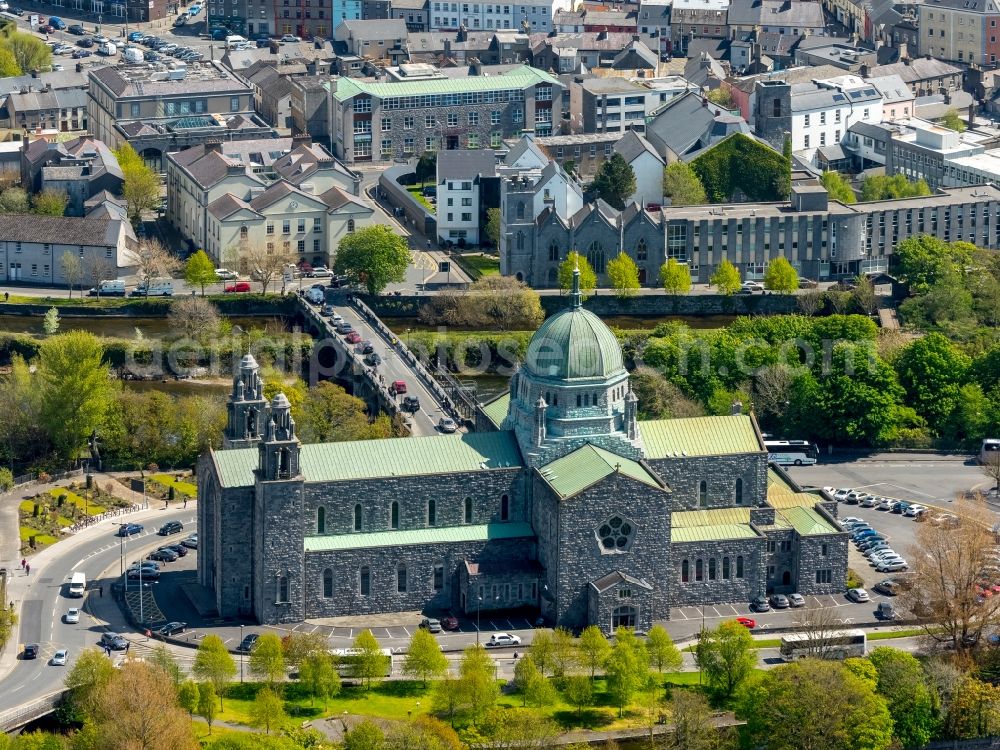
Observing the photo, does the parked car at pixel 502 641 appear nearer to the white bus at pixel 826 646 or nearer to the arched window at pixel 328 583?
the arched window at pixel 328 583

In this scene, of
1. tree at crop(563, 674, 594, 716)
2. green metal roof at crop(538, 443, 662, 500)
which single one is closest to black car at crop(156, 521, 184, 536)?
green metal roof at crop(538, 443, 662, 500)

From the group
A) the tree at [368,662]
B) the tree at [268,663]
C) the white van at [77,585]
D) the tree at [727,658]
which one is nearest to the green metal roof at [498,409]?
the tree at [368,662]

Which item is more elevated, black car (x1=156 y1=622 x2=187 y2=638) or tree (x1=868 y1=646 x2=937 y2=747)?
black car (x1=156 y1=622 x2=187 y2=638)

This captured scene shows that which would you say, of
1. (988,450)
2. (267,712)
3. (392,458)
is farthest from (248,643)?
(988,450)

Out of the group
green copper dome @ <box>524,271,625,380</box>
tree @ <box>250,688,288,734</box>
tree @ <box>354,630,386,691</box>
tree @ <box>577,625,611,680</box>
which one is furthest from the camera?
green copper dome @ <box>524,271,625,380</box>

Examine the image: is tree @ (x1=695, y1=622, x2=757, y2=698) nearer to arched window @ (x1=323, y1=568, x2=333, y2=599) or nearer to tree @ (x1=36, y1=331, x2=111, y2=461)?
arched window @ (x1=323, y1=568, x2=333, y2=599)

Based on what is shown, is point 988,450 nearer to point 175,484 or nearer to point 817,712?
point 817,712

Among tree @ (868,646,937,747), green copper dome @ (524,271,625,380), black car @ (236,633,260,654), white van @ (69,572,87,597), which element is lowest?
tree @ (868,646,937,747)
